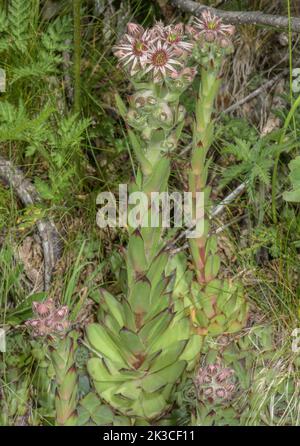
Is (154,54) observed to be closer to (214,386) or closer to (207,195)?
(207,195)

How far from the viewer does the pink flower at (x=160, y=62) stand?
7.28ft

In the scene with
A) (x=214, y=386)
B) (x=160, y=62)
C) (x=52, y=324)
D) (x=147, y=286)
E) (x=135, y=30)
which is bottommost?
(x=214, y=386)

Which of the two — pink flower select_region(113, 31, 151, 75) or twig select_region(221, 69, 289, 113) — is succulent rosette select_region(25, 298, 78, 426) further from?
twig select_region(221, 69, 289, 113)

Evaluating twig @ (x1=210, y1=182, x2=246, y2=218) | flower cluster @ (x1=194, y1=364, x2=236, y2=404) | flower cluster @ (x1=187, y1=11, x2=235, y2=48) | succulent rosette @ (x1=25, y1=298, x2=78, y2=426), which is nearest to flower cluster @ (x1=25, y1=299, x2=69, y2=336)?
succulent rosette @ (x1=25, y1=298, x2=78, y2=426)

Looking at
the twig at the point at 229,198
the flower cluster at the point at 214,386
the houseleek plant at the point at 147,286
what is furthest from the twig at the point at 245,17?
the flower cluster at the point at 214,386

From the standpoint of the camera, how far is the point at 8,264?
9.87 ft

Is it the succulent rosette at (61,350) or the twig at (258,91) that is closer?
the succulent rosette at (61,350)

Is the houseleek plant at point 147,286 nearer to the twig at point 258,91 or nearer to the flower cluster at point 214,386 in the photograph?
the flower cluster at point 214,386

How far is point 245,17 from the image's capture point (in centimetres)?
321

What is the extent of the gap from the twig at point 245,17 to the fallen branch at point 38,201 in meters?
1.06

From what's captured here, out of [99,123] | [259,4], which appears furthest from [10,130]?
[259,4]

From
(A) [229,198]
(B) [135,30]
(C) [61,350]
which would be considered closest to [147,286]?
(C) [61,350]

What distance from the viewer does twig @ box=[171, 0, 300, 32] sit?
3.09 meters

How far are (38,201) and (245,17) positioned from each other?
1.18 metres
